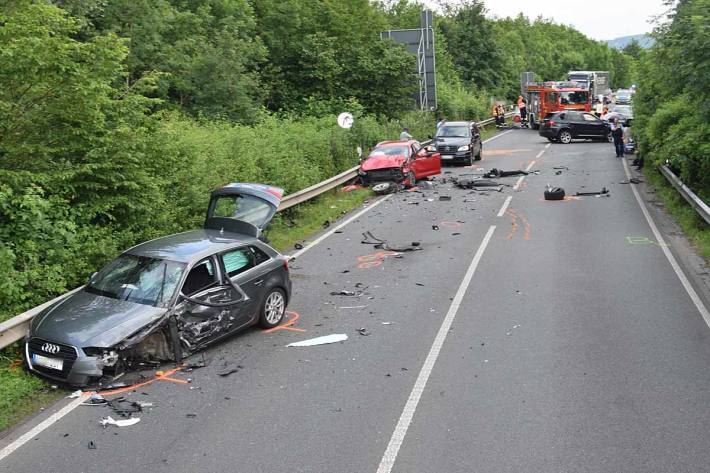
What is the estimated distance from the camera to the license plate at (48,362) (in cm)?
824

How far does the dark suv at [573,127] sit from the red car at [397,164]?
1677 centimetres

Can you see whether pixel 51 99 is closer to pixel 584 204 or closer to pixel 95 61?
pixel 95 61

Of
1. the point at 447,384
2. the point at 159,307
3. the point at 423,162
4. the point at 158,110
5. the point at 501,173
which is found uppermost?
the point at 158,110

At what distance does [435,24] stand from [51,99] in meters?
59.6

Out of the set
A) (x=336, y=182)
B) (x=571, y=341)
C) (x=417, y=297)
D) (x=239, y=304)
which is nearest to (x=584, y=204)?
(x=336, y=182)

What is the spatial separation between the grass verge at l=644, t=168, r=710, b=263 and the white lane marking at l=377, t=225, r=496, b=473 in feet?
18.8

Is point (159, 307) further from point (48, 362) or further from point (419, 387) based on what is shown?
point (419, 387)

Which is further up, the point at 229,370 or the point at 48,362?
the point at 48,362

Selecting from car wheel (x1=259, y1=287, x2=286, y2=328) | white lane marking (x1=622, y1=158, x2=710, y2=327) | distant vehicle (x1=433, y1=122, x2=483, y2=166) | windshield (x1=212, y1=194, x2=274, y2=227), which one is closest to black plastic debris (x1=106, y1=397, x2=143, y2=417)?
car wheel (x1=259, y1=287, x2=286, y2=328)

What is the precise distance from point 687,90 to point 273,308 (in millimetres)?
12146

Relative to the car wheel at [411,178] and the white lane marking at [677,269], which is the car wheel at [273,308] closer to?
the white lane marking at [677,269]

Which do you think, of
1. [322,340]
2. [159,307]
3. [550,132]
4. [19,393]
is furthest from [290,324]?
[550,132]

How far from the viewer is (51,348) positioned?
27.2 ft

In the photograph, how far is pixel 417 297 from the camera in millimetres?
12031
